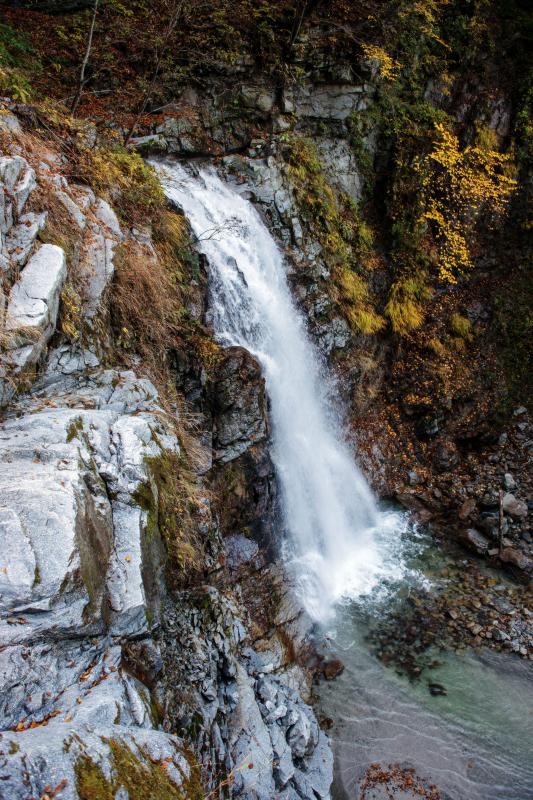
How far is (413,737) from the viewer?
20.9 ft

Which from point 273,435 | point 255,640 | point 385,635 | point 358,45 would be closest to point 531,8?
point 358,45

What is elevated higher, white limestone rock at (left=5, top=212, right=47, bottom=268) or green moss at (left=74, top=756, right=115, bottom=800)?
white limestone rock at (left=5, top=212, right=47, bottom=268)

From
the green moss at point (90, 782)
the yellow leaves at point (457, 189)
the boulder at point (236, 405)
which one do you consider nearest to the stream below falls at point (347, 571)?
the boulder at point (236, 405)

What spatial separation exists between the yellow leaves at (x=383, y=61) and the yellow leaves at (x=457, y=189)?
1.65 m

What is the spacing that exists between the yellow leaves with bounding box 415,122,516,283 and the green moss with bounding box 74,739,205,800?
37.6ft

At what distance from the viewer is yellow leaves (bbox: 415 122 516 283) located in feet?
37.6

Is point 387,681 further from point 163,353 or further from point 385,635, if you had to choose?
point 163,353

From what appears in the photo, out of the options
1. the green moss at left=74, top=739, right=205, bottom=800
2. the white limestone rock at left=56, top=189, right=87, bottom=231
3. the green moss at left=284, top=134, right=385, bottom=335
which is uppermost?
the green moss at left=284, top=134, right=385, bottom=335

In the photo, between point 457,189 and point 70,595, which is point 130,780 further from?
point 457,189

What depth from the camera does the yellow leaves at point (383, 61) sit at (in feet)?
34.9

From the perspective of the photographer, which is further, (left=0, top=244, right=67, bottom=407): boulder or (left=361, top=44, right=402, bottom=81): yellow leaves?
(left=361, top=44, right=402, bottom=81): yellow leaves

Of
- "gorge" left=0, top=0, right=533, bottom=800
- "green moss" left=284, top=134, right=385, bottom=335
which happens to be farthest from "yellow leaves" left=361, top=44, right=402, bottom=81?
"green moss" left=284, top=134, right=385, bottom=335

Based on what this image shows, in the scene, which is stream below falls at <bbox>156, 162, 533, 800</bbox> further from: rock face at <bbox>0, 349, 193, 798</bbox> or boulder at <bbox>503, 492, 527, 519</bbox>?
rock face at <bbox>0, 349, 193, 798</bbox>

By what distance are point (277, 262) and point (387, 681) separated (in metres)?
7.93
